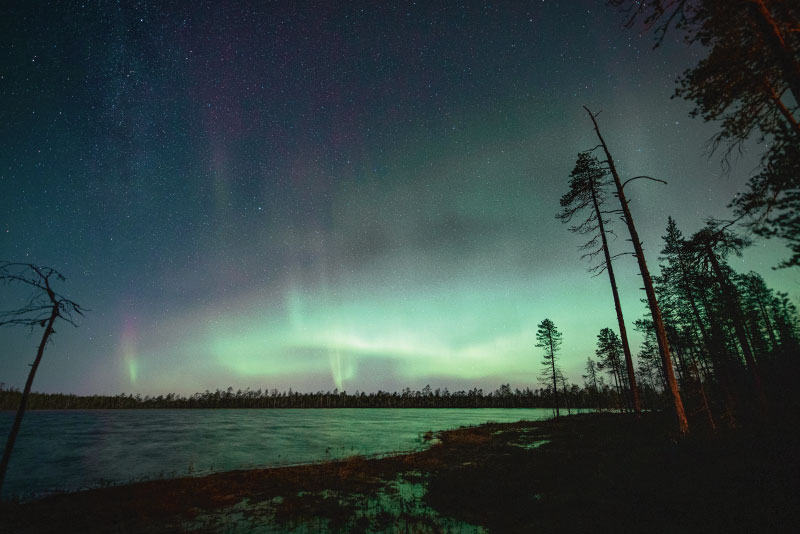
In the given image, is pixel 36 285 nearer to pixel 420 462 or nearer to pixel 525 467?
pixel 420 462

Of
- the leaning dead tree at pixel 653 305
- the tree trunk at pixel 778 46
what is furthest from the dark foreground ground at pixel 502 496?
the tree trunk at pixel 778 46

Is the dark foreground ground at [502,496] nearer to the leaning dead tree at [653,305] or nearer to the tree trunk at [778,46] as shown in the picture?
the leaning dead tree at [653,305]

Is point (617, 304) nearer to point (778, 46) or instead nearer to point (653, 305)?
point (653, 305)

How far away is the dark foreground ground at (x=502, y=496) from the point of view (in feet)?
20.8

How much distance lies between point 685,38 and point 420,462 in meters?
21.5

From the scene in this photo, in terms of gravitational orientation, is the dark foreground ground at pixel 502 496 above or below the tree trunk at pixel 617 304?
below

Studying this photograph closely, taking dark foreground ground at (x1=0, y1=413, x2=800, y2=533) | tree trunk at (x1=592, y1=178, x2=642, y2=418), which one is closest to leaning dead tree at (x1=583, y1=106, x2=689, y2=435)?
dark foreground ground at (x1=0, y1=413, x2=800, y2=533)

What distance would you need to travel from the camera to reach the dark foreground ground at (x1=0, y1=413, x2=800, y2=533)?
6348mm

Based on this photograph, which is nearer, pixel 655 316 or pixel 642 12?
pixel 642 12

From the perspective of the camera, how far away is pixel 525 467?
13578mm

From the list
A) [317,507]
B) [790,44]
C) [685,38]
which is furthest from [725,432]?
[317,507]

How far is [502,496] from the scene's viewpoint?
10211mm

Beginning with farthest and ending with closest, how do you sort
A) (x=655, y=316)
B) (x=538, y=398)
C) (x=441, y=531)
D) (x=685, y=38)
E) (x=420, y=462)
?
(x=538, y=398), (x=420, y=462), (x=655, y=316), (x=441, y=531), (x=685, y=38)

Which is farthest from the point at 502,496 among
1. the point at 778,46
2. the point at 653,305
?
the point at 778,46
